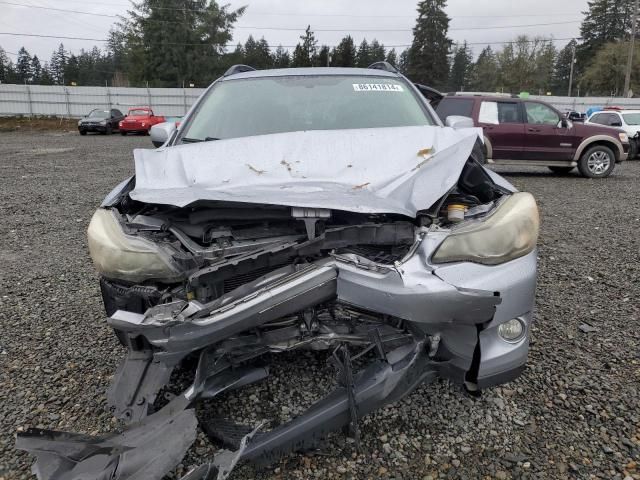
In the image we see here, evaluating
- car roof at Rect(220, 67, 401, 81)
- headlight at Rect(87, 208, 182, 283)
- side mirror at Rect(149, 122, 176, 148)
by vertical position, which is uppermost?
car roof at Rect(220, 67, 401, 81)

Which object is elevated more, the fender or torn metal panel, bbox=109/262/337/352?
the fender

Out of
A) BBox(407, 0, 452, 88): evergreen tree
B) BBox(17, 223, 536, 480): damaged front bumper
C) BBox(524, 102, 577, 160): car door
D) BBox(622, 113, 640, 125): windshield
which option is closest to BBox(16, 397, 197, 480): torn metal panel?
BBox(17, 223, 536, 480): damaged front bumper

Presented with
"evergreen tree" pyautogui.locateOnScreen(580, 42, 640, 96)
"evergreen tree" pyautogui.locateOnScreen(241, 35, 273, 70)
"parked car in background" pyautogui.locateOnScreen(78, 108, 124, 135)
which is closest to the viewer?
"parked car in background" pyautogui.locateOnScreen(78, 108, 124, 135)

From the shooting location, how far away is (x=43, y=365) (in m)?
2.73

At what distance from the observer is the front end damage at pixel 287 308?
1.72m

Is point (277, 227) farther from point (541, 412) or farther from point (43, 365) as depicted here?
point (43, 365)

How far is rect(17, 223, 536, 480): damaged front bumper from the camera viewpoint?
1.71 metres

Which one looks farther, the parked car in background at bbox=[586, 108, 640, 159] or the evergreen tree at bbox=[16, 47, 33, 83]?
the evergreen tree at bbox=[16, 47, 33, 83]

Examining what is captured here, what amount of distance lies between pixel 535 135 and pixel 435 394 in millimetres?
9300

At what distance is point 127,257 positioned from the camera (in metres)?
1.91

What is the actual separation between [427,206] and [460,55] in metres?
89.0

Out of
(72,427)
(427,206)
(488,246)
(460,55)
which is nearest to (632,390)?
(488,246)

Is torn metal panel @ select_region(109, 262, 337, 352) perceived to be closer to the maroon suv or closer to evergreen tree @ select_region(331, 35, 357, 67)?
the maroon suv

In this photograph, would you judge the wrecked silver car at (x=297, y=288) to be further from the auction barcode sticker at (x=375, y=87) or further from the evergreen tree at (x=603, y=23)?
the evergreen tree at (x=603, y=23)
